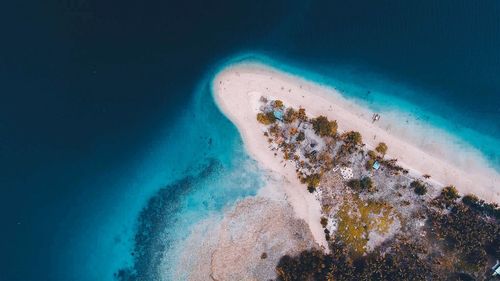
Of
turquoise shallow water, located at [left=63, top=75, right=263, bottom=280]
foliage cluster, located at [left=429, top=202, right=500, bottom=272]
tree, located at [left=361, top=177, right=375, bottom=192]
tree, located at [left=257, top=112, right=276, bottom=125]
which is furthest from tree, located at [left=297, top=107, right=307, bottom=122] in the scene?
foliage cluster, located at [left=429, top=202, right=500, bottom=272]

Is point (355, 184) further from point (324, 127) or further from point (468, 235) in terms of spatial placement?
point (468, 235)

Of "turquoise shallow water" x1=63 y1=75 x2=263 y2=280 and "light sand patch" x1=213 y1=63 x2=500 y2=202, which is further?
"turquoise shallow water" x1=63 y1=75 x2=263 y2=280

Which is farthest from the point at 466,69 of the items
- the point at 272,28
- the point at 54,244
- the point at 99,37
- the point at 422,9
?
the point at 54,244

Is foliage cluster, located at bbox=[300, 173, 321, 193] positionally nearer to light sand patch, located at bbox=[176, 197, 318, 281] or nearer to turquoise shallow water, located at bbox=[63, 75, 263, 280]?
light sand patch, located at bbox=[176, 197, 318, 281]

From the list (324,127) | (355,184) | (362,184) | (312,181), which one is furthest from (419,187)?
(324,127)

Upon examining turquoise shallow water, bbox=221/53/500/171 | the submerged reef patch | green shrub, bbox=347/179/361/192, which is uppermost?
turquoise shallow water, bbox=221/53/500/171

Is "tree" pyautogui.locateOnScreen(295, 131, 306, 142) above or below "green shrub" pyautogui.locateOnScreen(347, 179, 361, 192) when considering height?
above

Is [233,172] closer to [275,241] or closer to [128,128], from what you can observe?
[275,241]
